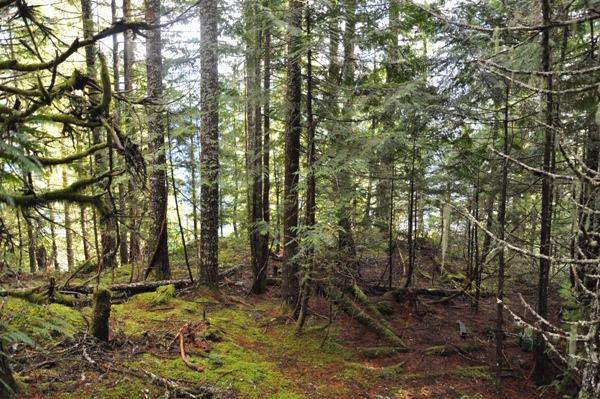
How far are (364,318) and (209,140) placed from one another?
6.37 meters

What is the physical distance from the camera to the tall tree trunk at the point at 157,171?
29.8ft

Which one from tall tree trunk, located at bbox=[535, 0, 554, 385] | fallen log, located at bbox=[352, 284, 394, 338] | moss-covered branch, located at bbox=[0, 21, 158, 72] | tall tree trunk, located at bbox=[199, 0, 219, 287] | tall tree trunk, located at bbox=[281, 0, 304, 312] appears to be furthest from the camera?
fallen log, located at bbox=[352, 284, 394, 338]

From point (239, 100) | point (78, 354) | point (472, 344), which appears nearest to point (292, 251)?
point (239, 100)

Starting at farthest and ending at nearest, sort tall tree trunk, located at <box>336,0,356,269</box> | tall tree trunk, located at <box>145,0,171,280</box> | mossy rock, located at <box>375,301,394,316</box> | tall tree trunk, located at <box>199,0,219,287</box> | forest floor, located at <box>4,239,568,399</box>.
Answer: mossy rock, located at <box>375,301,394,316</box> → tall tree trunk, located at <box>145,0,171,280</box> → tall tree trunk, located at <box>199,0,219,287</box> → tall tree trunk, located at <box>336,0,356,269</box> → forest floor, located at <box>4,239,568,399</box>

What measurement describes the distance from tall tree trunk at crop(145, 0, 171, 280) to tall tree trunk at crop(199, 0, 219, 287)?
1.31 metres

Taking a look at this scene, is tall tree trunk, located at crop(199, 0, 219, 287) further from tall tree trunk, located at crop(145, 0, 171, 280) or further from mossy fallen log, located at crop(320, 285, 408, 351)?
mossy fallen log, located at crop(320, 285, 408, 351)

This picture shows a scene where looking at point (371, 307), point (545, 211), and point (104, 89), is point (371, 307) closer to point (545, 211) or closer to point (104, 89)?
point (545, 211)

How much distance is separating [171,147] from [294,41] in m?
4.26

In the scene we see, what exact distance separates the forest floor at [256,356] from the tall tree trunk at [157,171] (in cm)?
148

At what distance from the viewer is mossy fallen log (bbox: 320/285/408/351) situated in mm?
8320

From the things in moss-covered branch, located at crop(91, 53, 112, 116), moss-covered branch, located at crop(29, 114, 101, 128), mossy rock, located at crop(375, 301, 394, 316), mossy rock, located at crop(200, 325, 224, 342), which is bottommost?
mossy rock, located at crop(375, 301, 394, 316)

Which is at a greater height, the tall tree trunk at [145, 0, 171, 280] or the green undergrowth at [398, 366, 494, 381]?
the tall tree trunk at [145, 0, 171, 280]

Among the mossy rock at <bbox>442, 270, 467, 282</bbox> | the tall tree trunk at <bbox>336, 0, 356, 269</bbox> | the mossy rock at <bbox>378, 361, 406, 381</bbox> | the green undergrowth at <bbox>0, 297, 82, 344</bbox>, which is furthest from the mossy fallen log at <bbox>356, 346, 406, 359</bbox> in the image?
the mossy rock at <bbox>442, 270, 467, 282</bbox>

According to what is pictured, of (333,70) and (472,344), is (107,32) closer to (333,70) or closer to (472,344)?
(333,70)
